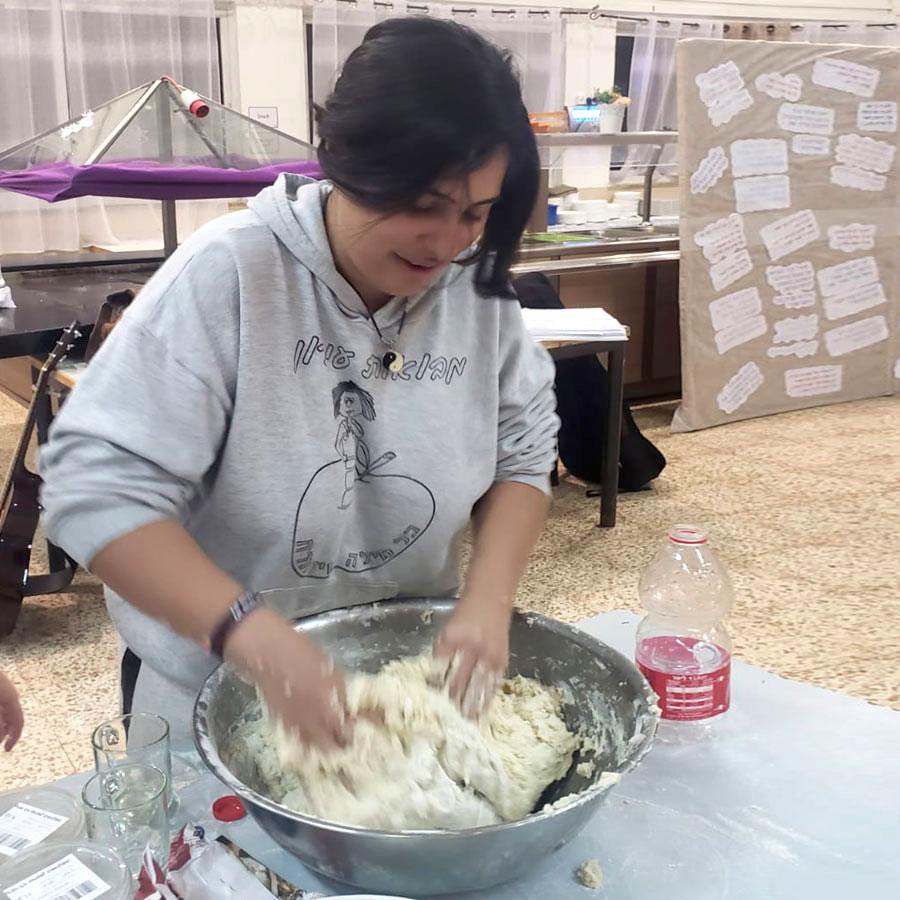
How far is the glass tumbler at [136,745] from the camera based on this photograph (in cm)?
88

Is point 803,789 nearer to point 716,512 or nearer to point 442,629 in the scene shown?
point 442,629

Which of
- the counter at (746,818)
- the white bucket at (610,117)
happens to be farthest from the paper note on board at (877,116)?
the counter at (746,818)

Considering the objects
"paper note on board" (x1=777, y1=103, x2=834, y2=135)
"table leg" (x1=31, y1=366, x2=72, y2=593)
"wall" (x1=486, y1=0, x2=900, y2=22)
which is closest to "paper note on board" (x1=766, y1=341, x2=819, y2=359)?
"paper note on board" (x1=777, y1=103, x2=834, y2=135)

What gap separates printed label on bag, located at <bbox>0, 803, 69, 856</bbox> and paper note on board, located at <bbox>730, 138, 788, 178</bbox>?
3558 millimetres

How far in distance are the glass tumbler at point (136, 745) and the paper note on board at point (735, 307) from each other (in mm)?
3222

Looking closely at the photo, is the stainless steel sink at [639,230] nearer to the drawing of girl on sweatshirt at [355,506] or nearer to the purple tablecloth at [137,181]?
the purple tablecloth at [137,181]

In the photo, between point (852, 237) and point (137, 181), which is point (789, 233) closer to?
point (852, 237)

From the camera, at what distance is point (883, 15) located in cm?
659

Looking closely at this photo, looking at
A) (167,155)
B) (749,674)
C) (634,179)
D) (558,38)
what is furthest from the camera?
(634,179)

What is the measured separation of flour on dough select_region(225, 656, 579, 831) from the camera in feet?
2.56

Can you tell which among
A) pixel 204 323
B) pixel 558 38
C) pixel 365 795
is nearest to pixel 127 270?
pixel 204 323

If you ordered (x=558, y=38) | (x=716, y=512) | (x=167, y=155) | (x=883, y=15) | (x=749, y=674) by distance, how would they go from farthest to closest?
(x=883, y=15) < (x=558, y=38) < (x=716, y=512) < (x=167, y=155) < (x=749, y=674)

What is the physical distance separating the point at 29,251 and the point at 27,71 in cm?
74

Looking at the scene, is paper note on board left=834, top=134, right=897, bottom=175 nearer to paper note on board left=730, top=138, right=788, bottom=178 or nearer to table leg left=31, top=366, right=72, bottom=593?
paper note on board left=730, top=138, right=788, bottom=178
